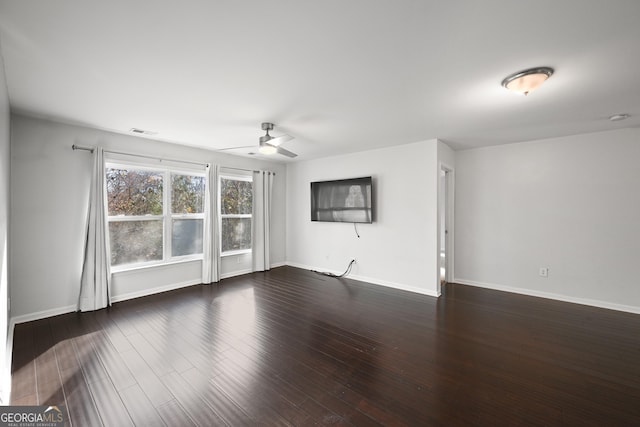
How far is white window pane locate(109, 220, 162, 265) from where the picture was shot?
13.1 ft

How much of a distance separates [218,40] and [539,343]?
3.97 metres

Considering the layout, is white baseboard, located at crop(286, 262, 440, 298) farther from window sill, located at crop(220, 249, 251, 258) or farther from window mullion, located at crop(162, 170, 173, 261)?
window mullion, located at crop(162, 170, 173, 261)

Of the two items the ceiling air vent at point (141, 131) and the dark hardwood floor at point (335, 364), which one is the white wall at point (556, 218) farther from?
the ceiling air vent at point (141, 131)

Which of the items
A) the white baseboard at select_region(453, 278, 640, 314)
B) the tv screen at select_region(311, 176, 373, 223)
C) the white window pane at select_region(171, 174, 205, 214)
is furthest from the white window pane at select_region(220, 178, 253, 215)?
the white baseboard at select_region(453, 278, 640, 314)

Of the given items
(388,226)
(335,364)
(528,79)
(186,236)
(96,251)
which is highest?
(528,79)

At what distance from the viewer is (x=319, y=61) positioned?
1995 mm

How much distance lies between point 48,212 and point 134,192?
1.02 meters

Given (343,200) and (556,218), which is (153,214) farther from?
(556,218)

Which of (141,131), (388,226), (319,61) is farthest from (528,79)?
(141,131)

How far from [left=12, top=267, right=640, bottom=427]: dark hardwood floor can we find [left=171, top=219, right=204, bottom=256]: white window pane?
1.07m

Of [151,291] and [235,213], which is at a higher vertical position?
[235,213]

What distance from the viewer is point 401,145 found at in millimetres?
4594

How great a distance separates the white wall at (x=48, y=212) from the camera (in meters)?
3.17

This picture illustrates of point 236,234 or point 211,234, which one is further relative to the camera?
point 236,234
